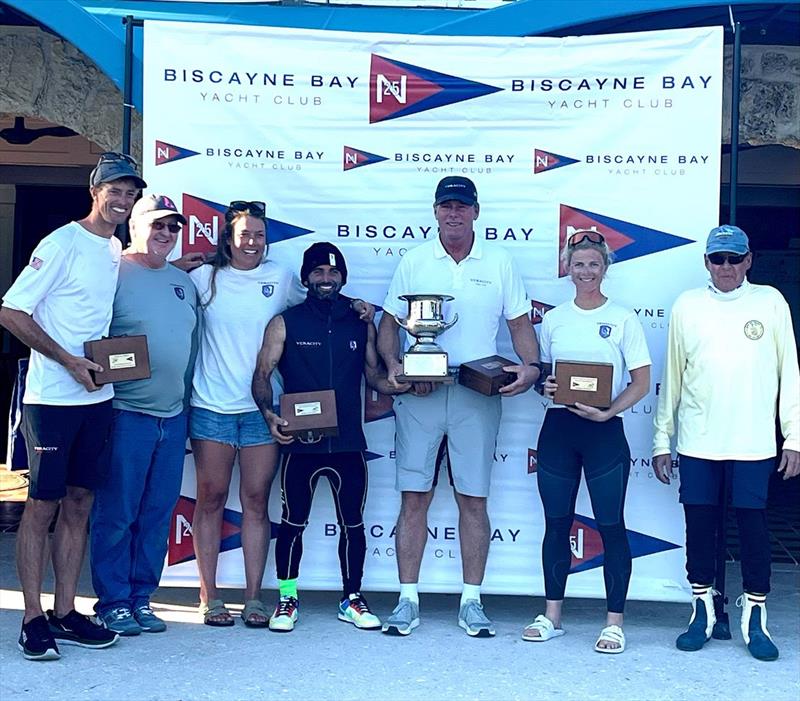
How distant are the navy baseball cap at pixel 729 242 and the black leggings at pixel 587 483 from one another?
32.4 inches

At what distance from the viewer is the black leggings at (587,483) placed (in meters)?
4.37

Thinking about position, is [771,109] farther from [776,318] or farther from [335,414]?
[335,414]

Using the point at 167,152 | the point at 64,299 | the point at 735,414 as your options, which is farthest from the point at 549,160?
the point at 64,299

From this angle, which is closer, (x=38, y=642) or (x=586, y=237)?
(x=38, y=642)

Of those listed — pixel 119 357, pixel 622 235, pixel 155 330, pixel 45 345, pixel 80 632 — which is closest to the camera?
pixel 45 345

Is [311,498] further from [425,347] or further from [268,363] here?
[425,347]

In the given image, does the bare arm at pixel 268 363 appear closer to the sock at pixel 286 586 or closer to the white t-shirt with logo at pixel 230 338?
the white t-shirt with logo at pixel 230 338

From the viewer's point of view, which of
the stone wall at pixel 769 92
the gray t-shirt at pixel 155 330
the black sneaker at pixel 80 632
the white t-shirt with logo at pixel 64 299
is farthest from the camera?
the stone wall at pixel 769 92

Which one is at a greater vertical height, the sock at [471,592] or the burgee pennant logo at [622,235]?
the burgee pennant logo at [622,235]

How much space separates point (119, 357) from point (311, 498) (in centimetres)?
108

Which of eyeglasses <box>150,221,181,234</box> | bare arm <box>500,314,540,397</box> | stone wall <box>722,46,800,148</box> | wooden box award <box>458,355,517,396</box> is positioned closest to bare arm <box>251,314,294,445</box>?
eyeglasses <box>150,221,181,234</box>

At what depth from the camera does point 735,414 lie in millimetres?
4340

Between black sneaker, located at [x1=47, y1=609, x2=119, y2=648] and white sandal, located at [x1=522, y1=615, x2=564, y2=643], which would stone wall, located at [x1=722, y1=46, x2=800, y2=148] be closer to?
white sandal, located at [x1=522, y1=615, x2=564, y2=643]

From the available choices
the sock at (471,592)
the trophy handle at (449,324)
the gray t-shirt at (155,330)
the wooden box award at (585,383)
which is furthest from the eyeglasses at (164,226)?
the sock at (471,592)
